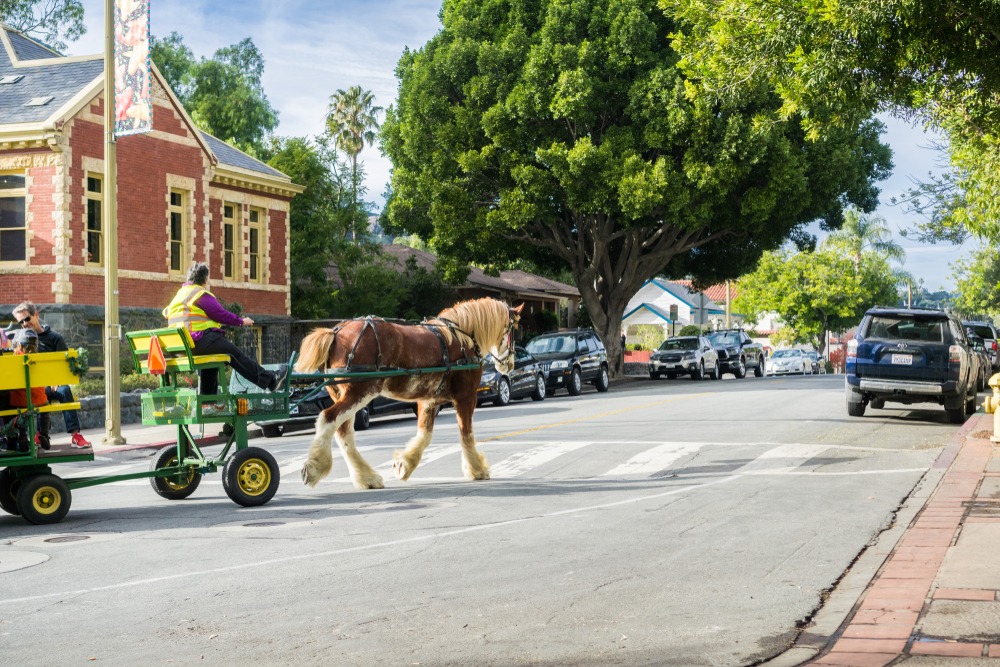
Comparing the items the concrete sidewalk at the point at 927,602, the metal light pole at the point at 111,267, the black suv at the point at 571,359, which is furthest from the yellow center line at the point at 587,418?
the concrete sidewalk at the point at 927,602

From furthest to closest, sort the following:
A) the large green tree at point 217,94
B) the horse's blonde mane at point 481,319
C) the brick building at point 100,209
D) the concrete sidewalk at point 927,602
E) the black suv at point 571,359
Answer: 1. the large green tree at point 217,94
2. the black suv at point 571,359
3. the brick building at point 100,209
4. the horse's blonde mane at point 481,319
5. the concrete sidewalk at point 927,602

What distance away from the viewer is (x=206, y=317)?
10.7m

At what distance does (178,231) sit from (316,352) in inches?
794

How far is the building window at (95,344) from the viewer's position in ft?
87.9

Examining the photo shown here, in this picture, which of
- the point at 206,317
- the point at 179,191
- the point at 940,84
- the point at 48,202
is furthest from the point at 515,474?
the point at 179,191

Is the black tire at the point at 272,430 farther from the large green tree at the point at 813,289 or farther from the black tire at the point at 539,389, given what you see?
the large green tree at the point at 813,289

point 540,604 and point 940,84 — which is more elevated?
point 940,84

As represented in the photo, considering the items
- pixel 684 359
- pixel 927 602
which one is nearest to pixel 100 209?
pixel 684 359

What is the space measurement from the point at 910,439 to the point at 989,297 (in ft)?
183

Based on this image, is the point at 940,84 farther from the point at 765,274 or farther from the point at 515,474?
the point at 765,274

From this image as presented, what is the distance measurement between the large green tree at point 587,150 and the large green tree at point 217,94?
20.8 metres

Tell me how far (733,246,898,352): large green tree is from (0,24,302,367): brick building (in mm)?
44372

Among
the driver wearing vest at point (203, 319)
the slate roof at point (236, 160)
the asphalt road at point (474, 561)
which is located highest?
the slate roof at point (236, 160)

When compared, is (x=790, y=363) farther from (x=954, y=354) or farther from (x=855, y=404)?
(x=954, y=354)
